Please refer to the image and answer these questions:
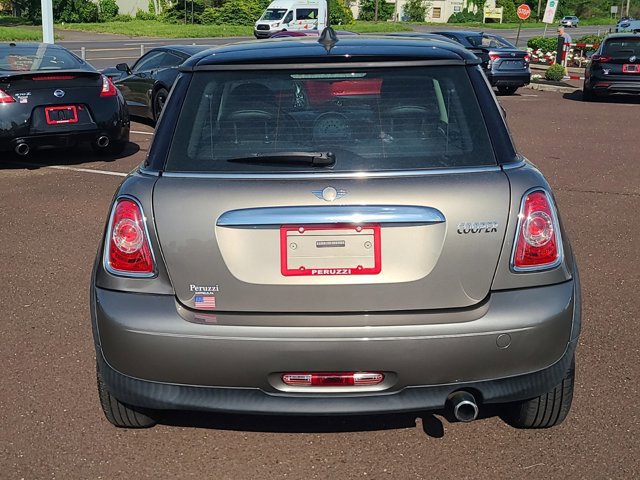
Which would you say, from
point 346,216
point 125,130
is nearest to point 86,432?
point 346,216

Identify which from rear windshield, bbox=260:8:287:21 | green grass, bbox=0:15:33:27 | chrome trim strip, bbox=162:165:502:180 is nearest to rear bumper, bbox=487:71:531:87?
chrome trim strip, bbox=162:165:502:180

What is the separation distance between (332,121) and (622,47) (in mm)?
18584

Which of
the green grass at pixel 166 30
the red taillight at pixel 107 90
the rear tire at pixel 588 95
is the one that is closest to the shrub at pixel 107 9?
the green grass at pixel 166 30

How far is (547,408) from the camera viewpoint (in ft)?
12.0

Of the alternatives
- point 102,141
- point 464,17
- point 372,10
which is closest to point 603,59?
point 102,141

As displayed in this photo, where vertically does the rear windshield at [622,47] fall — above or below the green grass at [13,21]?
above

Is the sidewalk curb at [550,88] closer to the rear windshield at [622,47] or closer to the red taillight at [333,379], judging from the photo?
the rear windshield at [622,47]

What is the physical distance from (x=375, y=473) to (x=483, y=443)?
1.71 ft

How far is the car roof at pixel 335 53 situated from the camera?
347 centimetres

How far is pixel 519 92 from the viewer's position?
23.2m

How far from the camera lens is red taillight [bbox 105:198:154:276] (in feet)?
10.8

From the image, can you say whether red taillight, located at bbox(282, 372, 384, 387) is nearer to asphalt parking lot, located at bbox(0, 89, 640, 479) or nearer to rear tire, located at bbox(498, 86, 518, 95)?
asphalt parking lot, located at bbox(0, 89, 640, 479)

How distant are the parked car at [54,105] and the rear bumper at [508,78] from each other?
42.5 feet

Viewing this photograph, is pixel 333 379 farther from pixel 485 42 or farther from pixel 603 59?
pixel 485 42
